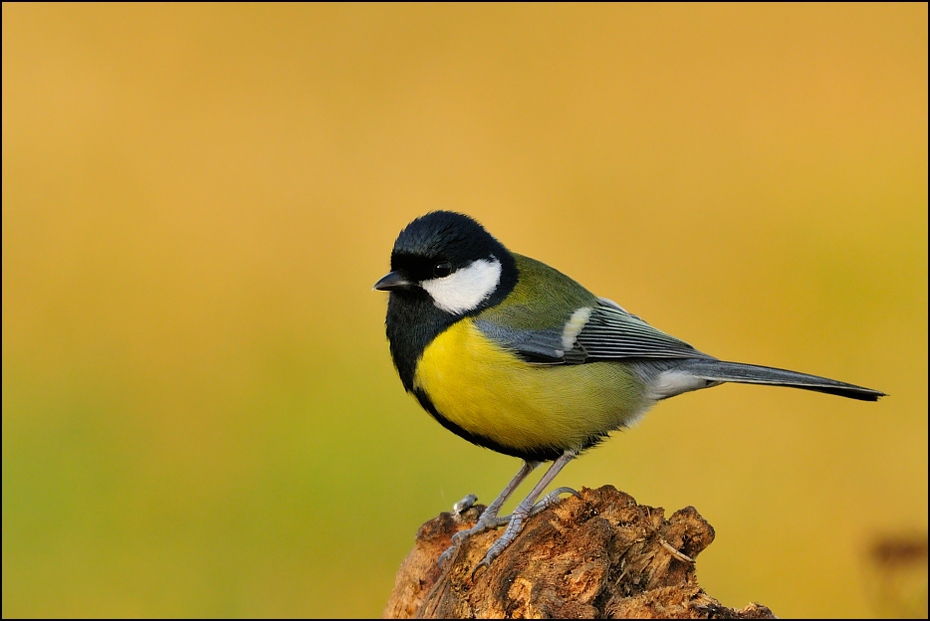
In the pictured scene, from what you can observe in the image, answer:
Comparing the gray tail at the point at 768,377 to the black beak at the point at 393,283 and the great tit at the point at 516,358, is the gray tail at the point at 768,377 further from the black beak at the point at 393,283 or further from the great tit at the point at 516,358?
the black beak at the point at 393,283

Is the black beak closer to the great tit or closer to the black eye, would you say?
the great tit

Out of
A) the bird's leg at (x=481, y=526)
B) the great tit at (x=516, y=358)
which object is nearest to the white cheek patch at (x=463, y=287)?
the great tit at (x=516, y=358)

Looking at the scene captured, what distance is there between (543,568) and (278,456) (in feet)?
11.6

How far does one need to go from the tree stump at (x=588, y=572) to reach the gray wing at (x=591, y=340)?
0.78 m

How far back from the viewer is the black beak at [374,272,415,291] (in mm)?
3807

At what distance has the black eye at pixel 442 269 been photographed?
3.88 metres

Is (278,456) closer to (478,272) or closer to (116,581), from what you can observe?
(116,581)

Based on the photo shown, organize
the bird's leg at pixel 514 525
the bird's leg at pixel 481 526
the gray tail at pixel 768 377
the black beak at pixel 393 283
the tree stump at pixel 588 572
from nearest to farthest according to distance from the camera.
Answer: the tree stump at pixel 588 572 < the bird's leg at pixel 514 525 < the bird's leg at pixel 481 526 < the gray tail at pixel 768 377 < the black beak at pixel 393 283

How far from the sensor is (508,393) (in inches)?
145

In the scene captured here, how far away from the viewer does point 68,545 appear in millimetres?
5559

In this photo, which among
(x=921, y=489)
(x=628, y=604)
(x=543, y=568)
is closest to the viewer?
(x=628, y=604)

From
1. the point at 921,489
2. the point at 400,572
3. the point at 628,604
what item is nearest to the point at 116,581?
the point at 400,572

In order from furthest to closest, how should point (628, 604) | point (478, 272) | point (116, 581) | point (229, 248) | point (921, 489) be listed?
point (229, 248) < point (921, 489) < point (116, 581) < point (478, 272) < point (628, 604)

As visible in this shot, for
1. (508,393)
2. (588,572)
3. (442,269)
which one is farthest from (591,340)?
(588,572)
